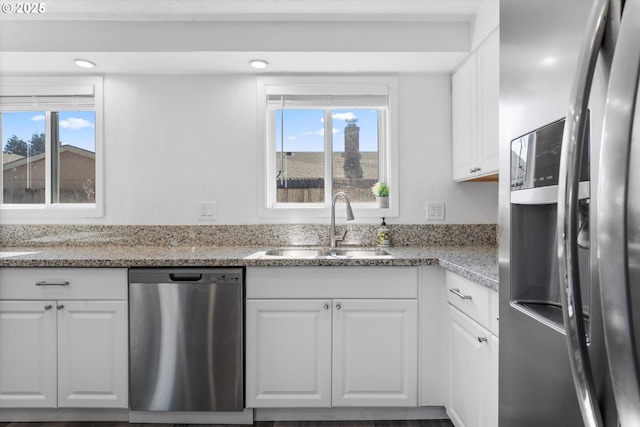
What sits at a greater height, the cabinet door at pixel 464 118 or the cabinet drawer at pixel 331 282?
the cabinet door at pixel 464 118

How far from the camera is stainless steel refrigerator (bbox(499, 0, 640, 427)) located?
0.45 meters

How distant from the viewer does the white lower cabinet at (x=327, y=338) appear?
6.18 ft

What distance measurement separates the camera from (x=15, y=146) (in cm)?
262

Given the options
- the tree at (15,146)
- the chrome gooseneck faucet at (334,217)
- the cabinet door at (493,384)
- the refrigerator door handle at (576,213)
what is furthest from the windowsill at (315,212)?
the refrigerator door handle at (576,213)

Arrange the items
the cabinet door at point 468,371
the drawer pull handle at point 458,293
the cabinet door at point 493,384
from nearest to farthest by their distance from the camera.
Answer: the cabinet door at point 493,384 → the cabinet door at point 468,371 → the drawer pull handle at point 458,293

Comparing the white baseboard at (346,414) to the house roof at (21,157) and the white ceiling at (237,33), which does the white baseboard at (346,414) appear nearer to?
the white ceiling at (237,33)

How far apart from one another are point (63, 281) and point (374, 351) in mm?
1594

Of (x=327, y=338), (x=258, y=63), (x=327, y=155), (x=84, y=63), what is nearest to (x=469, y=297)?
(x=327, y=338)

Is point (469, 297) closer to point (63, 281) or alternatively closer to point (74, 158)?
point (63, 281)

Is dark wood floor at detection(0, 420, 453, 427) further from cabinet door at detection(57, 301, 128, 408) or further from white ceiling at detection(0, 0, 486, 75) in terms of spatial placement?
white ceiling at detection(0, 0, 486, 75)

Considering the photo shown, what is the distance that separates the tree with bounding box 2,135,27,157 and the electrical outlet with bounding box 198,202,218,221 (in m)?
1.32

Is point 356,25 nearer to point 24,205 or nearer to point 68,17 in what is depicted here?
point 68,17

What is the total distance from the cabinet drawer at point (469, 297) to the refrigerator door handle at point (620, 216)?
98 centimetres

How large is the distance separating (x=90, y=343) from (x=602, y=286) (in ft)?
7.03
